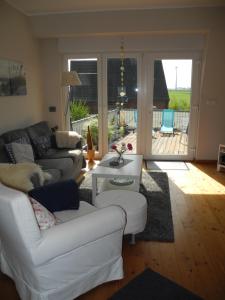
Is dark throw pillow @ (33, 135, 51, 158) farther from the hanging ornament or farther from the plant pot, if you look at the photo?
the hanging ornament

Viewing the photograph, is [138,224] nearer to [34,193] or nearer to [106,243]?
[106,243]

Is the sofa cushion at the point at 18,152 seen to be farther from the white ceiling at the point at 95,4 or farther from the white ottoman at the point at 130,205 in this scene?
the white ceiling at the point at 95,4

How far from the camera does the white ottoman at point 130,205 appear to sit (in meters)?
2.47

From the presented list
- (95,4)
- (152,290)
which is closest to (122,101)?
(95,4)

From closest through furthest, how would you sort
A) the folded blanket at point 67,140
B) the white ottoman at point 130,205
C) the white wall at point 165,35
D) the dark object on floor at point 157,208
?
the white ottoman at point 130,205, the dark object on floor at point 157,208, the white wall at point 165,35, the folded blanket at point 67,140

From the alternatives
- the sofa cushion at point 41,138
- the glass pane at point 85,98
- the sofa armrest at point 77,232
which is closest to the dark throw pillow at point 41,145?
the sofa cushion at point 41,138

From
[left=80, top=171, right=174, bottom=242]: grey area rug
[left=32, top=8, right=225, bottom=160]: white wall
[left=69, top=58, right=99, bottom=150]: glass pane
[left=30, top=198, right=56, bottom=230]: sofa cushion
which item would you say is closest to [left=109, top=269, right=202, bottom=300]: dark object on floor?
[left=80, top=171, right=174, bottom=242]: grey area rug

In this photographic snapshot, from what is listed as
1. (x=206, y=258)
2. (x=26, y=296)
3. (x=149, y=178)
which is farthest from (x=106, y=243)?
(x=149, y=178)

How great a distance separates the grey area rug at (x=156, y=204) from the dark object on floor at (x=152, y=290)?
58cm

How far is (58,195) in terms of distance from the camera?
2.22m

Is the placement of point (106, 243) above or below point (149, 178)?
above

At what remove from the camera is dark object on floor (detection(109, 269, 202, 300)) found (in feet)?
6.49

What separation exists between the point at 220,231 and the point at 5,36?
4098mm

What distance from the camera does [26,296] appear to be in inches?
72.7
